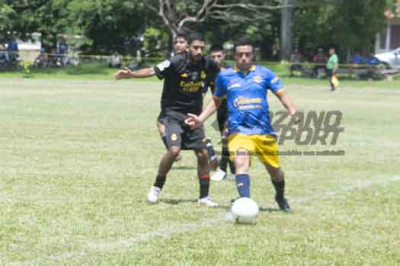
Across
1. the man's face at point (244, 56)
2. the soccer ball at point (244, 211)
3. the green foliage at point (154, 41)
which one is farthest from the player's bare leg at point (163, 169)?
the green foliage at point (154, 41)

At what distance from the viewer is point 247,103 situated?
305 inches

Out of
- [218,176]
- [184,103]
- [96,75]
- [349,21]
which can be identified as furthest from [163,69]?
[349,21]

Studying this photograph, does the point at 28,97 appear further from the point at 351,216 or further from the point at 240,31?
the point at 240,31

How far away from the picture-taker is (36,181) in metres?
9.85

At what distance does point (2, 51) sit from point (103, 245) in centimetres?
3652

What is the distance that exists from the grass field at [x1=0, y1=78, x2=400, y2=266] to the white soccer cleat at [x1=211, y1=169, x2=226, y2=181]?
0.15m

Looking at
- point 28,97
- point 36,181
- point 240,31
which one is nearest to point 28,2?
point 240,31

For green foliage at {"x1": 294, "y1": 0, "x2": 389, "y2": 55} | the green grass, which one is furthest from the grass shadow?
green foliage at {"x1": 294, "y1": 0, "x2": 389, "y2": 55}

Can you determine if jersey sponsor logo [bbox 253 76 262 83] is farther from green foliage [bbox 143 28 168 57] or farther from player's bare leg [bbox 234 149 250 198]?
green foliage [bbox 143 28 168 57]

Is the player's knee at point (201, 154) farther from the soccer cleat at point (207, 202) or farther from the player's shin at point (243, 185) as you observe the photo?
the player's shin at point (243, 185)

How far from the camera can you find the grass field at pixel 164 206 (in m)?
6.23

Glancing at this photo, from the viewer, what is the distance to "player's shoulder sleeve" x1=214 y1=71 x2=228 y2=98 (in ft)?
25.7

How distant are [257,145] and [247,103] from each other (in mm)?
425

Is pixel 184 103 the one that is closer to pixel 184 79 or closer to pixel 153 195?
pixel 184 79
